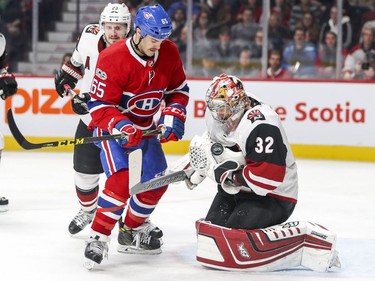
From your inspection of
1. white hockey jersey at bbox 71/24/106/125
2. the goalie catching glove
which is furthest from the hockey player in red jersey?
white hockey jersey at bbox 71/24/106/125

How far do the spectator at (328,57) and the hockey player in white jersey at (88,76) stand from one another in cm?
346

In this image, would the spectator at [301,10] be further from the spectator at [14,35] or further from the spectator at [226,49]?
the spectator at [14,35]

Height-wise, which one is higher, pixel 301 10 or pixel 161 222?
pixel 301 10

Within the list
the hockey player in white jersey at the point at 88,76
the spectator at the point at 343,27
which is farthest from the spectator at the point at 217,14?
the hockey player in white jersey at the point at 88,76

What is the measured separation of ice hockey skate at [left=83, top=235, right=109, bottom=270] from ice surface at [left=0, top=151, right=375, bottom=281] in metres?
0.04

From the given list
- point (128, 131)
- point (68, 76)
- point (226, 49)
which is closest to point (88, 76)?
point (68, 76)

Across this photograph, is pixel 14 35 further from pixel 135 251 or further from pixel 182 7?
pixel 135 251

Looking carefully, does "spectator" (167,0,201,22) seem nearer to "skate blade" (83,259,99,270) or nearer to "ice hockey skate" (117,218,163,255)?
"ice hockey skate" (117,218,163,255)

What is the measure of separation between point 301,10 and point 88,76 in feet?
12.6

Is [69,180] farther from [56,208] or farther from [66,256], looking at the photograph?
[66,256]

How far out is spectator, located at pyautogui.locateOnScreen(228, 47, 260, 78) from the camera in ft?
27.3

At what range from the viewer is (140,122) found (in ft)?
15.1

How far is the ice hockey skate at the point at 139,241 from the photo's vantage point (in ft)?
15.4

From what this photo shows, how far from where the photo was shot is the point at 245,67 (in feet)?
27.5
